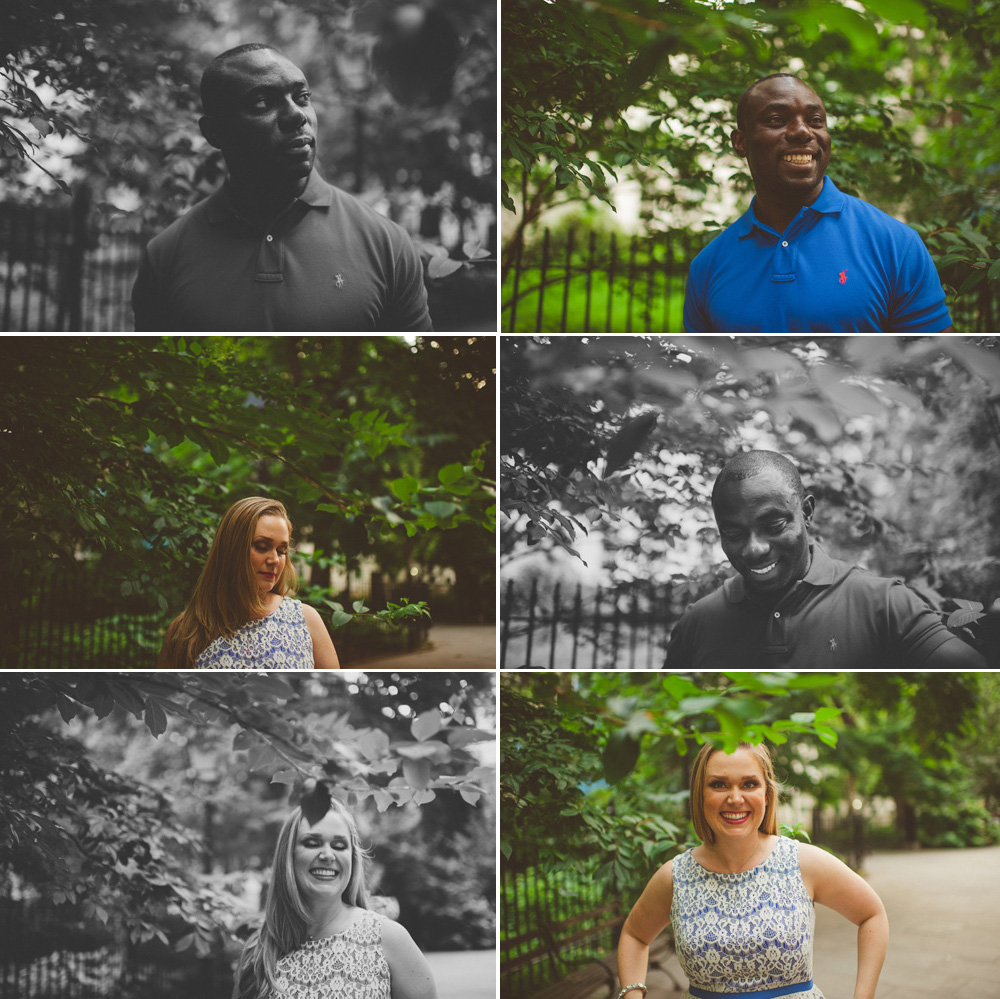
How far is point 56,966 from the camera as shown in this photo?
2377 millimetres

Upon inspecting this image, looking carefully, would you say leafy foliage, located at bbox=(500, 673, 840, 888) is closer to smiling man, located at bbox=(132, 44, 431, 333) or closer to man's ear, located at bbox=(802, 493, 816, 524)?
man's ear, located at bbox=(802, 493, 816, 524)

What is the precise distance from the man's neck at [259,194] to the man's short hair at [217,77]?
0.62 ft

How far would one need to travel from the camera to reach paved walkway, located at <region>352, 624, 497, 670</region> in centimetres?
248

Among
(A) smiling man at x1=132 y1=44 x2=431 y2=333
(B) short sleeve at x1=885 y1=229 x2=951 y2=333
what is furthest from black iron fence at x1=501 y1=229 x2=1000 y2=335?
(A) smiling man at x1=132 y1=44 x2=431 y2=333

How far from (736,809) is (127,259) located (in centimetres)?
214

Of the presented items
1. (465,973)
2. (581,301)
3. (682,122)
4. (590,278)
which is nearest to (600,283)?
(581,301)

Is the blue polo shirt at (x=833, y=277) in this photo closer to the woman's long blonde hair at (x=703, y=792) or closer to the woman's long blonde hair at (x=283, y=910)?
the woman's long blonde hair at (x=703, y=792)

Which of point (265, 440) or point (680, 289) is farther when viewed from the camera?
point (680, 289)

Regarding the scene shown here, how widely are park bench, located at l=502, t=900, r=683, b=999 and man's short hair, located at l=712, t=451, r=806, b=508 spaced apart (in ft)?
5.40

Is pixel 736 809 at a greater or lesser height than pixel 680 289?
lesser

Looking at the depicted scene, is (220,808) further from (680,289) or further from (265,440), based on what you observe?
(680,289)

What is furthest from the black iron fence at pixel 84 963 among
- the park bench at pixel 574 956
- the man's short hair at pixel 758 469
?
the man's short hair at pixel 758 469

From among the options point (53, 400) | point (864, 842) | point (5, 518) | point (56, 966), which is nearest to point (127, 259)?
point (53, 400)

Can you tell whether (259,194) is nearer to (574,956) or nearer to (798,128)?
(798,128)
